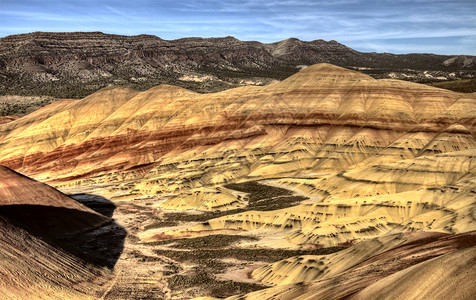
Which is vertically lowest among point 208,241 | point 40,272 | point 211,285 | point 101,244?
point 101,244

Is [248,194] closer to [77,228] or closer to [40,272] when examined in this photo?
[77,228]

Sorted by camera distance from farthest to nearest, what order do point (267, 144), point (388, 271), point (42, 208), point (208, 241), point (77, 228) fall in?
1. point (267, 144)
2. point (77, 228)
3. point (42, 208)
4. point (208, 241)
5. point (388, 271)

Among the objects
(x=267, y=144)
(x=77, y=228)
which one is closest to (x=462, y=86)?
(x=267, y=144)

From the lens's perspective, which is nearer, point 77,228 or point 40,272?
point 40,272

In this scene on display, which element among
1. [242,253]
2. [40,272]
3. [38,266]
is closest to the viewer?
[40,272]

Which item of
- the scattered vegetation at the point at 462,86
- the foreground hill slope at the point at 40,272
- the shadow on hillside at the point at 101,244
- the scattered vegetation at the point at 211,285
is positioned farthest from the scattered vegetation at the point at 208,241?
the scattered vegetation at the point at 462,86

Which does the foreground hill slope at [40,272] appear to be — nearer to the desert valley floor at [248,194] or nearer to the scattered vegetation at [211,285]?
the desert valley floor at [248,194]

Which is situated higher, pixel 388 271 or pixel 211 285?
pixel 388 271

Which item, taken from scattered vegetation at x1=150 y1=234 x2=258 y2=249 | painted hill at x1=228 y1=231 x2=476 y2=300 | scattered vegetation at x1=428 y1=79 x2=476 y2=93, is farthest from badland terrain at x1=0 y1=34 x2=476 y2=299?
scattered vegetation at x1=428 y1=79 x2=476 y2=93
